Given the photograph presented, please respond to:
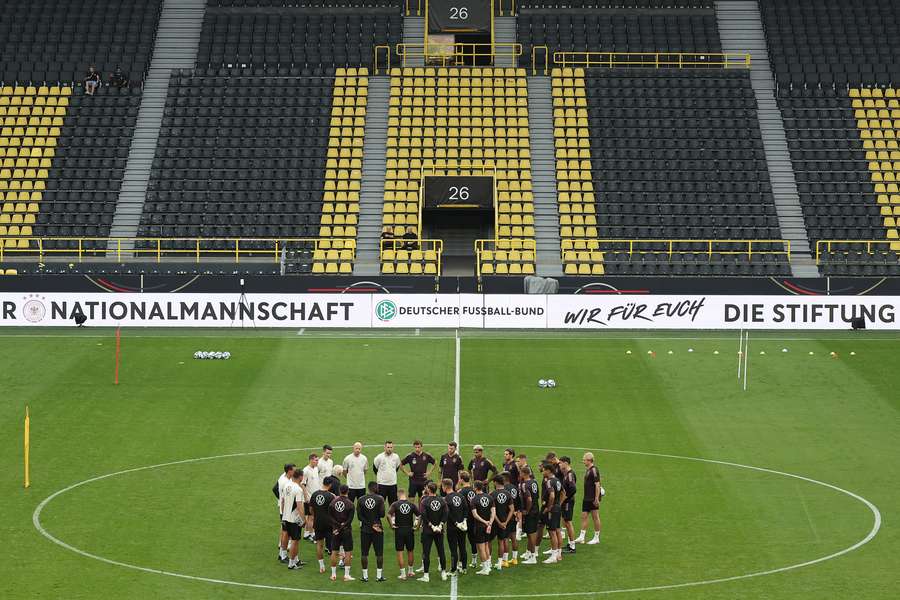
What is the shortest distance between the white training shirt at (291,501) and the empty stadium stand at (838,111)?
31.9 metres

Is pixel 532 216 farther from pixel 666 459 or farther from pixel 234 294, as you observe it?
pixel 666 459

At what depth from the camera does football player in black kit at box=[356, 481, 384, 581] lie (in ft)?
64.0

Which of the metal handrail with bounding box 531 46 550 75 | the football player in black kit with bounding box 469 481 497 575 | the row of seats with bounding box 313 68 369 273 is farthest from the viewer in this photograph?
the metal handrail with bounding box 531 46 550 75

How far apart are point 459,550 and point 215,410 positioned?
12347mm

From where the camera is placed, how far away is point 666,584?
19.3 metres

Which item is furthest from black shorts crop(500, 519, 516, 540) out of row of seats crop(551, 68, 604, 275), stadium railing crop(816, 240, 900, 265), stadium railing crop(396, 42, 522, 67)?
stadium railing crop(396, 42, 522, 67)

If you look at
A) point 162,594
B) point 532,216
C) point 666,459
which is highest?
point 532,216

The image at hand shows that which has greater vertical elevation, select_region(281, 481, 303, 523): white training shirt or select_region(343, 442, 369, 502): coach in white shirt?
select_region(343, 442, 369, 502): coach in white shirt

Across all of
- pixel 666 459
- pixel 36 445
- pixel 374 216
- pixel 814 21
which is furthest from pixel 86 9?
pixel 666 459

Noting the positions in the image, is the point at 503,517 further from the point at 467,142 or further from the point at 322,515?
the point at 467,142

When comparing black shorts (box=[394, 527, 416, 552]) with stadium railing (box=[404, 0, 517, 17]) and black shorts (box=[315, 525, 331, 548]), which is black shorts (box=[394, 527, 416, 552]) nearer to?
black shorts (box=[315, 525, 331, 548])

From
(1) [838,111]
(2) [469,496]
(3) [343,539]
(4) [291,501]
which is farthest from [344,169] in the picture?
(3) [343,539]

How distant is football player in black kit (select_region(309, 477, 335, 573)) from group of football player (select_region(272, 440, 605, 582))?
0.05 feet

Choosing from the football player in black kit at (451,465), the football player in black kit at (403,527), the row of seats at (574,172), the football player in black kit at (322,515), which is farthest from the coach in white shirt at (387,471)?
the row of seats at (574,172)
